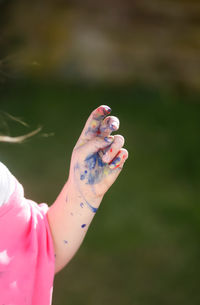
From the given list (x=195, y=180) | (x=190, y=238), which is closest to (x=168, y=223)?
(x=190, y=238)

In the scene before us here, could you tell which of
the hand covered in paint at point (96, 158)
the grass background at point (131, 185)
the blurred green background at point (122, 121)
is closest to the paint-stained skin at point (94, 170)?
the hand covered in paint at point (96, 158)

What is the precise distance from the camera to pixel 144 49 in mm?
4477

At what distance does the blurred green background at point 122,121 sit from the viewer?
2.48m

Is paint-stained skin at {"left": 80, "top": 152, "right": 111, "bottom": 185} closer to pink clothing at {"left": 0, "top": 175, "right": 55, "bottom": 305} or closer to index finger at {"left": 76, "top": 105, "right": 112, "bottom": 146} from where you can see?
index finger at {"left": 76, "top": 105, "right": 112, "bottom": 146}

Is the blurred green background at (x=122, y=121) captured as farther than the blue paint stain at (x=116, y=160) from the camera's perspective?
Yes

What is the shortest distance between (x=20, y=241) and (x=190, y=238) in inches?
65.4

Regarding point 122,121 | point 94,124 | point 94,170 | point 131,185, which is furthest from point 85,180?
point 122,121

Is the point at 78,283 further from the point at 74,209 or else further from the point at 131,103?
the point at 131,103

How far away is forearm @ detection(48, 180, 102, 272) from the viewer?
1.28m

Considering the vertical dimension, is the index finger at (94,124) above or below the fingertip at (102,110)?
below

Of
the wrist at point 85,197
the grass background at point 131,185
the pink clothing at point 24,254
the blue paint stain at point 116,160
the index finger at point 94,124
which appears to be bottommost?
the grass background at point 131,185

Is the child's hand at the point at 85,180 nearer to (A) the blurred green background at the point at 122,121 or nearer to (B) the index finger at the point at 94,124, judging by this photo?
(B) the index finger at the point at 94,124

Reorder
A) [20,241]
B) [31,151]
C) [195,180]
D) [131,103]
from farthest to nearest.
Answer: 1. [131,103]
2. [31,151]
3. [195,180]
4. [20,241]

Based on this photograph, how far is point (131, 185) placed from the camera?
324 cm
